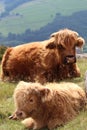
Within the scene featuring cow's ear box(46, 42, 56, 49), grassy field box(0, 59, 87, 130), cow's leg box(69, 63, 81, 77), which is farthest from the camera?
cow's leg box(69, 63, 81, 77)

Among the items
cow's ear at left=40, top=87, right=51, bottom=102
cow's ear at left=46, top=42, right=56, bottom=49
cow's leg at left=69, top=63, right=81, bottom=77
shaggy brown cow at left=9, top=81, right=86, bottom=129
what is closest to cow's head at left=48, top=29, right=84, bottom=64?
cow's ear at left=46, top=42, right=56, bottom=49

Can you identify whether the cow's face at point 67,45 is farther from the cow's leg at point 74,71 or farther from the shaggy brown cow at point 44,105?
the shaggy brown cow at point 44,105

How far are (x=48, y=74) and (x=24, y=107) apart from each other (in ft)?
19.5

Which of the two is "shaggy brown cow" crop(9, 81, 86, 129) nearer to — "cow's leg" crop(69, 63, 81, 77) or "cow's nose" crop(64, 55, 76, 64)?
"cow's nose" crop(64, 55, 76, 64)

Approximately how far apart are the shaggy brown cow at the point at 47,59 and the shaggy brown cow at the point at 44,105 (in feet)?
13.7

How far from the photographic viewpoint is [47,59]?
15.6 metres

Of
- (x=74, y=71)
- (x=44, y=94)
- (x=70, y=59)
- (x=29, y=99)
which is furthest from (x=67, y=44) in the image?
(x=29, y=99)

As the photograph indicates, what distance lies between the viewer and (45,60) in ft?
51.2

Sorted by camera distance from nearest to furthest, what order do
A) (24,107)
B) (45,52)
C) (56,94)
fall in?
(24,107)
(56,94)
(45,52)

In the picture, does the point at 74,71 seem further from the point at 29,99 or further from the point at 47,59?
the point at 29,99

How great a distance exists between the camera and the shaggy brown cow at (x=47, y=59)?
48.6 ft

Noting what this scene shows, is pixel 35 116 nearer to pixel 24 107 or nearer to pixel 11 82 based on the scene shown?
pixel 24 107

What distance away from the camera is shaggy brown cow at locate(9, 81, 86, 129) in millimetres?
9703

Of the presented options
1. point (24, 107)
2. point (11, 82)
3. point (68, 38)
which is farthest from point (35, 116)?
point (11, 82)
